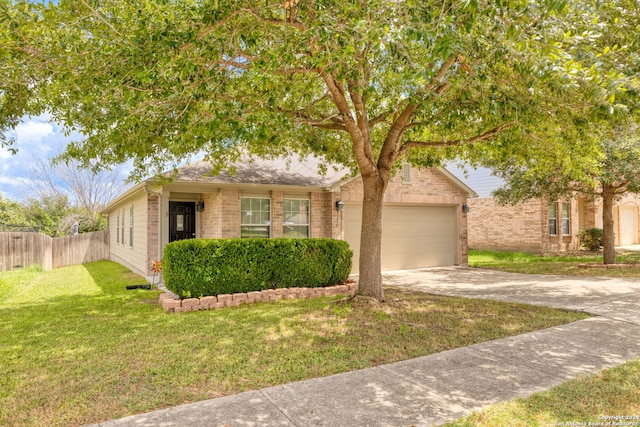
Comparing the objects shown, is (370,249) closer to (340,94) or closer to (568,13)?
(340,94)

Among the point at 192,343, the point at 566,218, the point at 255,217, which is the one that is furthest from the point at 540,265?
the point at 192,343

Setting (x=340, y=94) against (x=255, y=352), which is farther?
(x=340, y=94)

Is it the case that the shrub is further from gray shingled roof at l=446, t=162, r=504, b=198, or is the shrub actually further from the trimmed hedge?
the trimmed hedge

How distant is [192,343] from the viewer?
18.4 ft

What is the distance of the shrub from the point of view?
68.7 ft

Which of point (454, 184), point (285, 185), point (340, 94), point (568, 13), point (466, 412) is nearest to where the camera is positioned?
point (466, 412)

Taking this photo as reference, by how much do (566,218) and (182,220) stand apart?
19.1 meters

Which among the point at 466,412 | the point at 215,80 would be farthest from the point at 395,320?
the point at 215,80

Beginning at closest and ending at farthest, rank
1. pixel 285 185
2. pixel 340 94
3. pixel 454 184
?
1. pixel 340 94
2. pixel 285 185
3. pixel 454 184

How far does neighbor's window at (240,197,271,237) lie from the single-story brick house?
0.03 metres

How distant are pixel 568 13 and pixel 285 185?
7471mm

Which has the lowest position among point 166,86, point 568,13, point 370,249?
point 370,249

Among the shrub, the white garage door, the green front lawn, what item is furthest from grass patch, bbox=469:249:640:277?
the green front lawn

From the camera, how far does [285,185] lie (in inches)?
448
